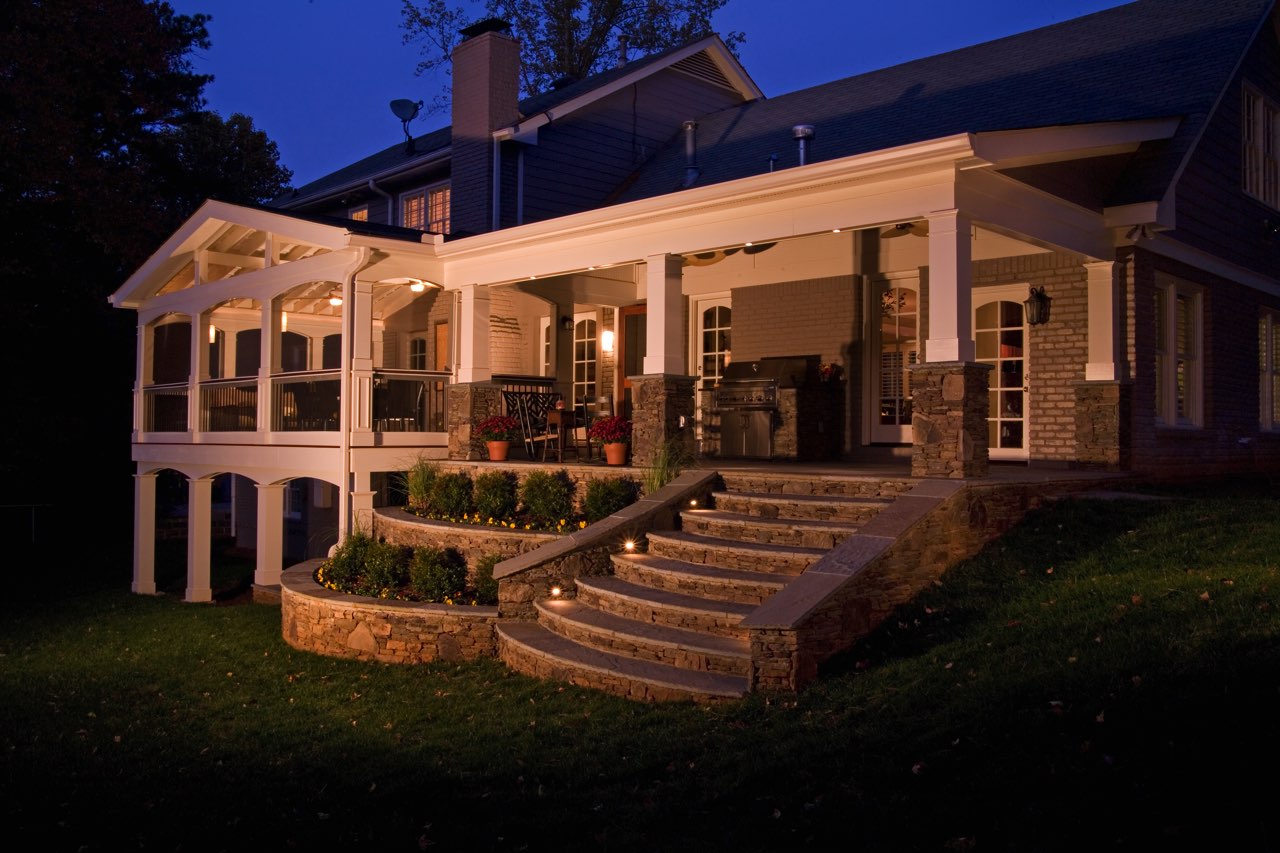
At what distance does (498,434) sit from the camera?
12906mm

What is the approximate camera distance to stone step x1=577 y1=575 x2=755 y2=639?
7.47 m

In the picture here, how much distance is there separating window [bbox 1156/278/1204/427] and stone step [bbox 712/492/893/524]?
518 cm

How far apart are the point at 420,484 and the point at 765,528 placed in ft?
15.8

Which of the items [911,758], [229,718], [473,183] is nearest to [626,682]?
[911,758]

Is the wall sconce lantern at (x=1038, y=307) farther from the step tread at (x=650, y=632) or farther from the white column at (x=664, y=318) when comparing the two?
the step tread at (x=650, y=632)

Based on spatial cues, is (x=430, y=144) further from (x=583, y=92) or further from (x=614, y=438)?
(x=614, y=438)

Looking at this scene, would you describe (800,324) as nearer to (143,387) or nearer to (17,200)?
(143,387)

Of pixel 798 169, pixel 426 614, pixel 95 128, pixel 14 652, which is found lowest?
pixel 14 652

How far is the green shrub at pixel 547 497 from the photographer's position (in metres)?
10.7

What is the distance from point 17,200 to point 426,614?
15526mm

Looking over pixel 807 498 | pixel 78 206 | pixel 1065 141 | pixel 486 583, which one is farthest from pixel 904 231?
pixel 78 206

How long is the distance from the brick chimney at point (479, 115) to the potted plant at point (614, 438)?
5.85 meters

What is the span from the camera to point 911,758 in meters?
5.19

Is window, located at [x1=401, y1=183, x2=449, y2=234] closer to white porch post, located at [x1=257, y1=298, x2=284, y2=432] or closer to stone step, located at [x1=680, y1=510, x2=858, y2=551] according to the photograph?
white porch post, located at [x1=257, y1=298, x2=284, y2=432]
